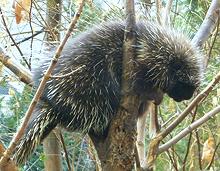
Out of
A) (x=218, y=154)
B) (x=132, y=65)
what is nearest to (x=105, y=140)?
(x=132, y=65)

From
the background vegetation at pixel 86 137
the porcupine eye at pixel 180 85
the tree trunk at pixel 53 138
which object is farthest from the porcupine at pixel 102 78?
the background vegetation at pixel 86 137

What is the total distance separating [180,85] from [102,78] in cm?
22

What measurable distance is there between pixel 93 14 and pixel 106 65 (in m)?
0.43

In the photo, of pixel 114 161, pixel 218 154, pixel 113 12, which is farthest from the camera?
pixel 218 154

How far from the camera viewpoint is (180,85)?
49.4 inches

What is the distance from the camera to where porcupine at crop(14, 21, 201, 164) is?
3.62ft

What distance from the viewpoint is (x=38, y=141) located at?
1.06 metres

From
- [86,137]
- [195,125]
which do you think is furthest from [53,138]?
[195,125]

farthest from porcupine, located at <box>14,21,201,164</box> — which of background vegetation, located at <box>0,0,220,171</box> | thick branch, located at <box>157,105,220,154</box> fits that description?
background vegetation, located at <box>0,0,220,171</box>

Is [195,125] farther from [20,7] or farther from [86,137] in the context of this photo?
[86,137]

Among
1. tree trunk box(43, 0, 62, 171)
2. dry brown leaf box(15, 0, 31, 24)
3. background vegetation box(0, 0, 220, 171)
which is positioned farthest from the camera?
background vegetation box(0, 0, 220, 171)

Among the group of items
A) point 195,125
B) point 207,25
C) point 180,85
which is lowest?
point 195,125

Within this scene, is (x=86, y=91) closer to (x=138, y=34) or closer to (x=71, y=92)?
(x=71, y=92)

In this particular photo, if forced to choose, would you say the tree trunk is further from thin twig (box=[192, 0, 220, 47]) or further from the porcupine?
thin twig (box=[192, 0, 220, 47])
